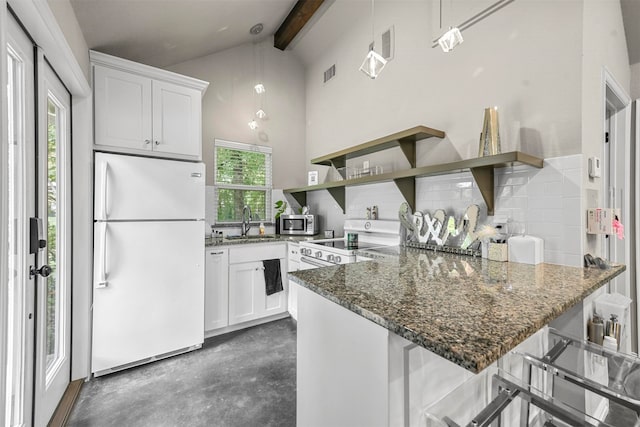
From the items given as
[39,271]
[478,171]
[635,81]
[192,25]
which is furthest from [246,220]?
[635,81]

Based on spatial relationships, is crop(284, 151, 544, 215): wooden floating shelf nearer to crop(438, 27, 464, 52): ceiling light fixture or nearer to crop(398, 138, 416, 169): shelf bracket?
crop(398, 138, 416, 169): shelf bracket

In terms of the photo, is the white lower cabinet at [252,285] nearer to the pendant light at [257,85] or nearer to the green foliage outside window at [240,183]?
the green foliage outside window at [240,183]

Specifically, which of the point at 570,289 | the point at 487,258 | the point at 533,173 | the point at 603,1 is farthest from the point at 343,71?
the point at 570,289

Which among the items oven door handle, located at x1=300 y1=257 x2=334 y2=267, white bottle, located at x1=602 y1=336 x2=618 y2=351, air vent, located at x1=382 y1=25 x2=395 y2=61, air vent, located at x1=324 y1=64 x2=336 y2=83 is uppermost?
air vent, located at x1=324 y1=64 x2=336 y2=83

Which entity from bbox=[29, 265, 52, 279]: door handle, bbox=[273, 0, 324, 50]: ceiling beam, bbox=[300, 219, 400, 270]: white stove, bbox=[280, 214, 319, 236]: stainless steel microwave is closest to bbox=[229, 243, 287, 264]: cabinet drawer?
bbox=[300, 219, 400, 270]: white stove

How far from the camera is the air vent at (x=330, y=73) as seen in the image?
3.65 m

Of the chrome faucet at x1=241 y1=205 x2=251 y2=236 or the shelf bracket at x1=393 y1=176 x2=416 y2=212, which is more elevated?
the shelf bracket at x1=393 y1=176 x2=416 y2=212

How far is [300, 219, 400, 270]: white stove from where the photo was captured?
7.97 ft

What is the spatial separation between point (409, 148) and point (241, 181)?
219 centimetres

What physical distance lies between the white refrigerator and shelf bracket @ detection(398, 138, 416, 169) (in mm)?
1814

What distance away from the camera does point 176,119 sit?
248 centimetres

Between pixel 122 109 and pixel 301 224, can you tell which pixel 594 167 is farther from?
pixel 122 109

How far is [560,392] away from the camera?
1.47 metres

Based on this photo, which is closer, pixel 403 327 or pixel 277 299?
pixel 403 327
